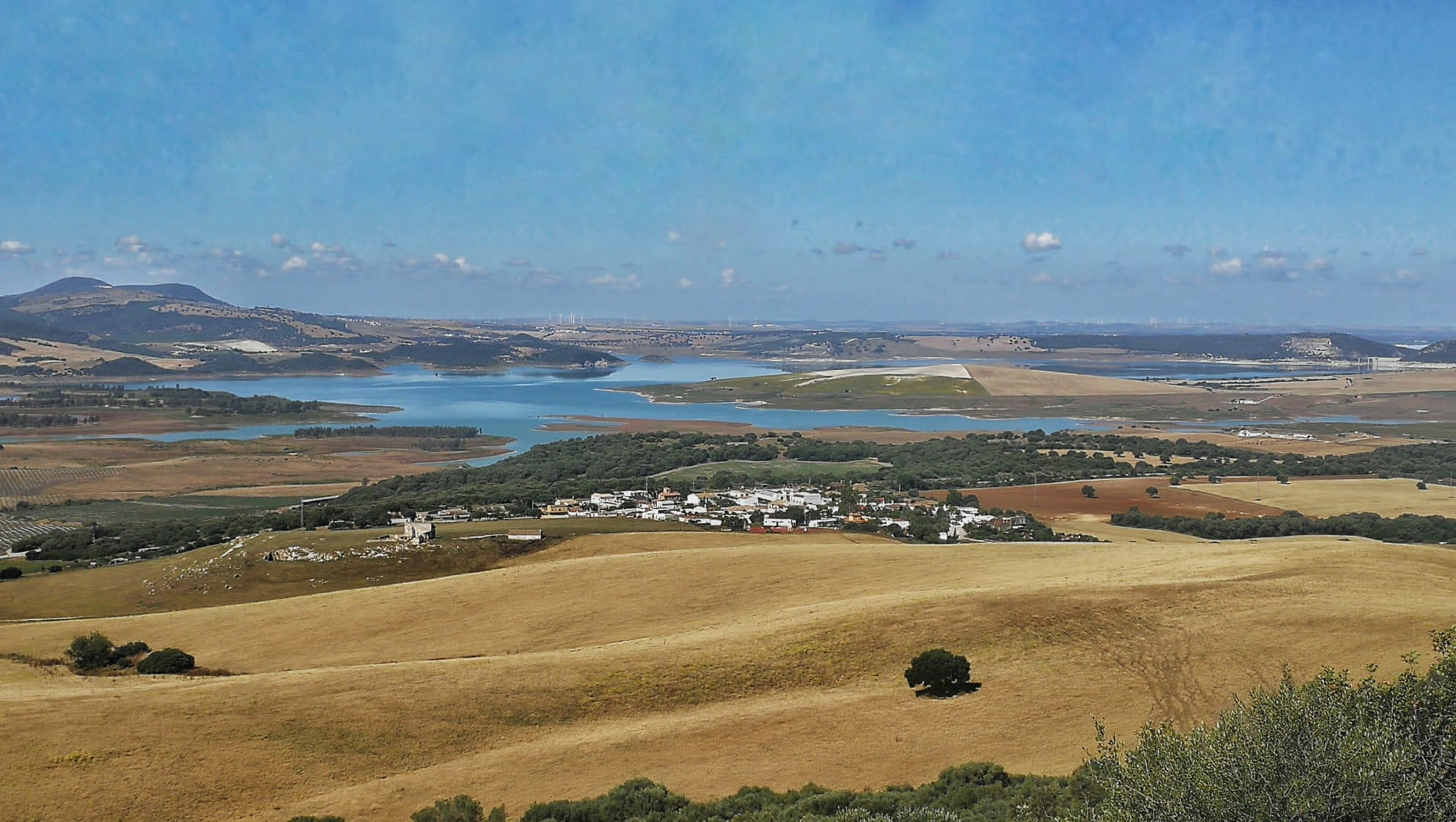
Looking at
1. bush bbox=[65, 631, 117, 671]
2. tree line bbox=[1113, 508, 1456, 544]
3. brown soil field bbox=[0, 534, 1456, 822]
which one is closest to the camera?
brown soil field bbox=[0, 534, 1456, 822]

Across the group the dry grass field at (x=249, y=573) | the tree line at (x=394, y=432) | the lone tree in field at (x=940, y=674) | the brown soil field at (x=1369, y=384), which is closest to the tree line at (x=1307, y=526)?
the dry grass field at (x=249, y=573)

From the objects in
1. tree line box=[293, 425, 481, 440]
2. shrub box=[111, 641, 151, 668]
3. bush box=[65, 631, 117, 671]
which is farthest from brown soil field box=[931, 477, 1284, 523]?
tree line box=[293, 425, 481, 440]

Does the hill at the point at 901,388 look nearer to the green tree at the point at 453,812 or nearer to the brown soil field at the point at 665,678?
the brown soil field at the point at 665,678

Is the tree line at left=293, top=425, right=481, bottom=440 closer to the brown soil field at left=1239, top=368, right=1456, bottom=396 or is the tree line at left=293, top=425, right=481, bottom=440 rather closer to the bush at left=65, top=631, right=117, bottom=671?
the bush at left=65, top=631, right=117, bottom=671

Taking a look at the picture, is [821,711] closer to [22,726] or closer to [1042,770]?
[1042,770]

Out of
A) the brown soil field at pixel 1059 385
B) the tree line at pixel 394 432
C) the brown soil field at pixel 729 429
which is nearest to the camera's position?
the brown soil field at pixel 729 429

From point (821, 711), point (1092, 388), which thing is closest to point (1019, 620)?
point (821, 711)

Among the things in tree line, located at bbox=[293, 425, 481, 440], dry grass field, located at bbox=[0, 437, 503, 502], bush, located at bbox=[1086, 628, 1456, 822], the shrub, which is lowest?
dry grass field, located at bbox=[0, 437, 503, 502]
